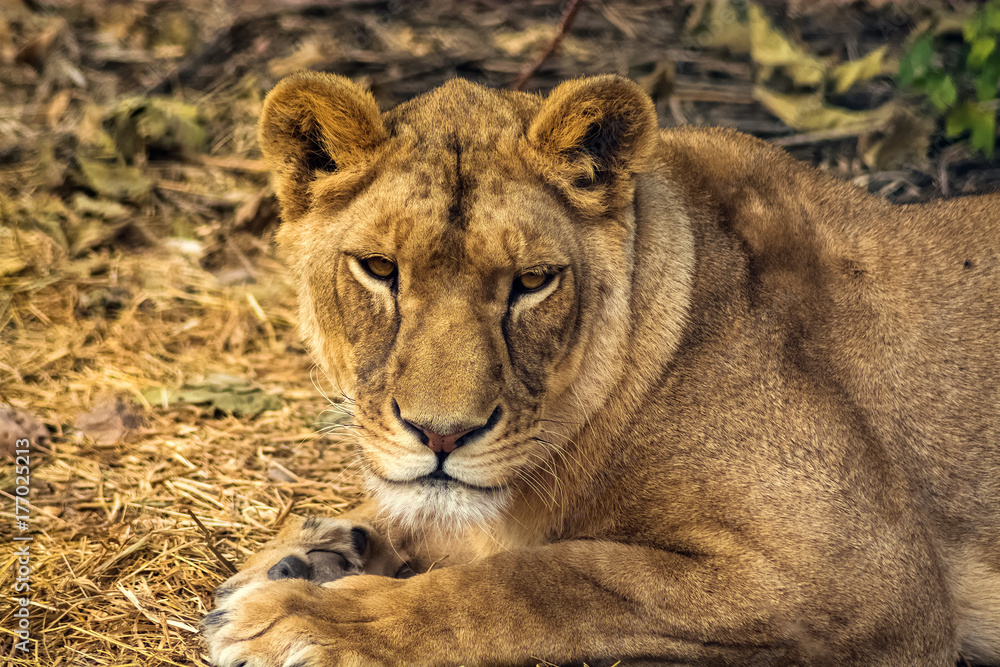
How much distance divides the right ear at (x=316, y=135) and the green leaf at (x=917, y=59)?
3076 mm

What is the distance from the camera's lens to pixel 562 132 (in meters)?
2.62

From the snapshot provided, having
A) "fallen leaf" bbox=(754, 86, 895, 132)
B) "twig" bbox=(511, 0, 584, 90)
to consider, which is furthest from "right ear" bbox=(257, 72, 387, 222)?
"fallen leaf" bbox=(754, 86, 895, 132)

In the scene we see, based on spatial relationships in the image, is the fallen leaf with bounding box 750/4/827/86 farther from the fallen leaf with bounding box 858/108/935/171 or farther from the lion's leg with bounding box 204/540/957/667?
the lion's leg with bounding box 204/540/957/667

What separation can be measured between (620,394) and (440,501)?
68 centimetres

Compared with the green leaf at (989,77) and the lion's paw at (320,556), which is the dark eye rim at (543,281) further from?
the green leaf at (989,77)

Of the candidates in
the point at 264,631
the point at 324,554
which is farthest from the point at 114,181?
the point at 264,631

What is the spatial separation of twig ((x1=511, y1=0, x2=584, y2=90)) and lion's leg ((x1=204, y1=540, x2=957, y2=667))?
3061 millimetres

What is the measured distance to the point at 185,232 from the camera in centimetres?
536

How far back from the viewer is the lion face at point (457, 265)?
7.84 feet

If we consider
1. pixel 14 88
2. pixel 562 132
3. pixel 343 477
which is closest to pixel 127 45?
pixel 14 88

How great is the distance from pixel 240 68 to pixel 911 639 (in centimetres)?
553

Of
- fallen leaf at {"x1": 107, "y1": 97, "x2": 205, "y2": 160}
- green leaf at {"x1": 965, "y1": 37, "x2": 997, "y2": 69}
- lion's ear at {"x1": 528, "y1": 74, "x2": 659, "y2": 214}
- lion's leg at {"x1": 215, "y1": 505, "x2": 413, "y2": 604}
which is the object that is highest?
green leaf at {"x1": 965, "y1": 37, "x2": 997, "y2": 69}

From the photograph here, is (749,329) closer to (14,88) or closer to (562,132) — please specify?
(562,132)

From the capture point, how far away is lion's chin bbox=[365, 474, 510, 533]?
2400mm
